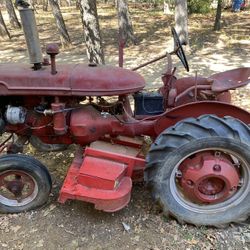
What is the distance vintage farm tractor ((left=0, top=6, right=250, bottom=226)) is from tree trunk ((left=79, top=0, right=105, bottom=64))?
3.15 m

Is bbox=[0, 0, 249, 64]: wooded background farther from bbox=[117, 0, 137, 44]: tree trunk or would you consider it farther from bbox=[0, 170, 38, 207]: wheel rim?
bbox=[0, 170, 38, 207]: wheel rim

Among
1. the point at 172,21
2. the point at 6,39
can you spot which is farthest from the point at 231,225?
the point at 172,21

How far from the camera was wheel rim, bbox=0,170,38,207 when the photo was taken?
3133 mm

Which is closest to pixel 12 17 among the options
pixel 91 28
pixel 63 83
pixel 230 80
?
pixel 91 28

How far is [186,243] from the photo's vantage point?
2875 millimetres

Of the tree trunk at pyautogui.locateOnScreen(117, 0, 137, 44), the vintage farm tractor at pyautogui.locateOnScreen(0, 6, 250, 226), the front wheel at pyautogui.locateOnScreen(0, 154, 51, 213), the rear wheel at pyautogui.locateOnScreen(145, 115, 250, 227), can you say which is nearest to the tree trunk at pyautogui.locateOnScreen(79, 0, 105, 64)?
the vintage farm tractor at pyautogui.locateOnScreen(0, 6, 250, 226)

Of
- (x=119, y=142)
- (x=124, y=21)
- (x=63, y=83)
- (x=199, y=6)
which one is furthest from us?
(x=199, y=6)

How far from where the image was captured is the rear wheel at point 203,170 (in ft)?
9.03

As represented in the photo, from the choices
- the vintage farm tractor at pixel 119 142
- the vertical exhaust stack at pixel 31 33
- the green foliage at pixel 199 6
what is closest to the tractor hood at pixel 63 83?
the vintage farm tractor at pixel 119 142

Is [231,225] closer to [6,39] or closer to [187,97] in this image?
[187,97]

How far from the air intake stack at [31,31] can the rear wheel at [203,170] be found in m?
1.33

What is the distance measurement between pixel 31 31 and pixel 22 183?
139cm

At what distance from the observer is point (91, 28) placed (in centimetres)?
628

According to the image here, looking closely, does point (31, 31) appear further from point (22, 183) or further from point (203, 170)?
point (203, 170)
